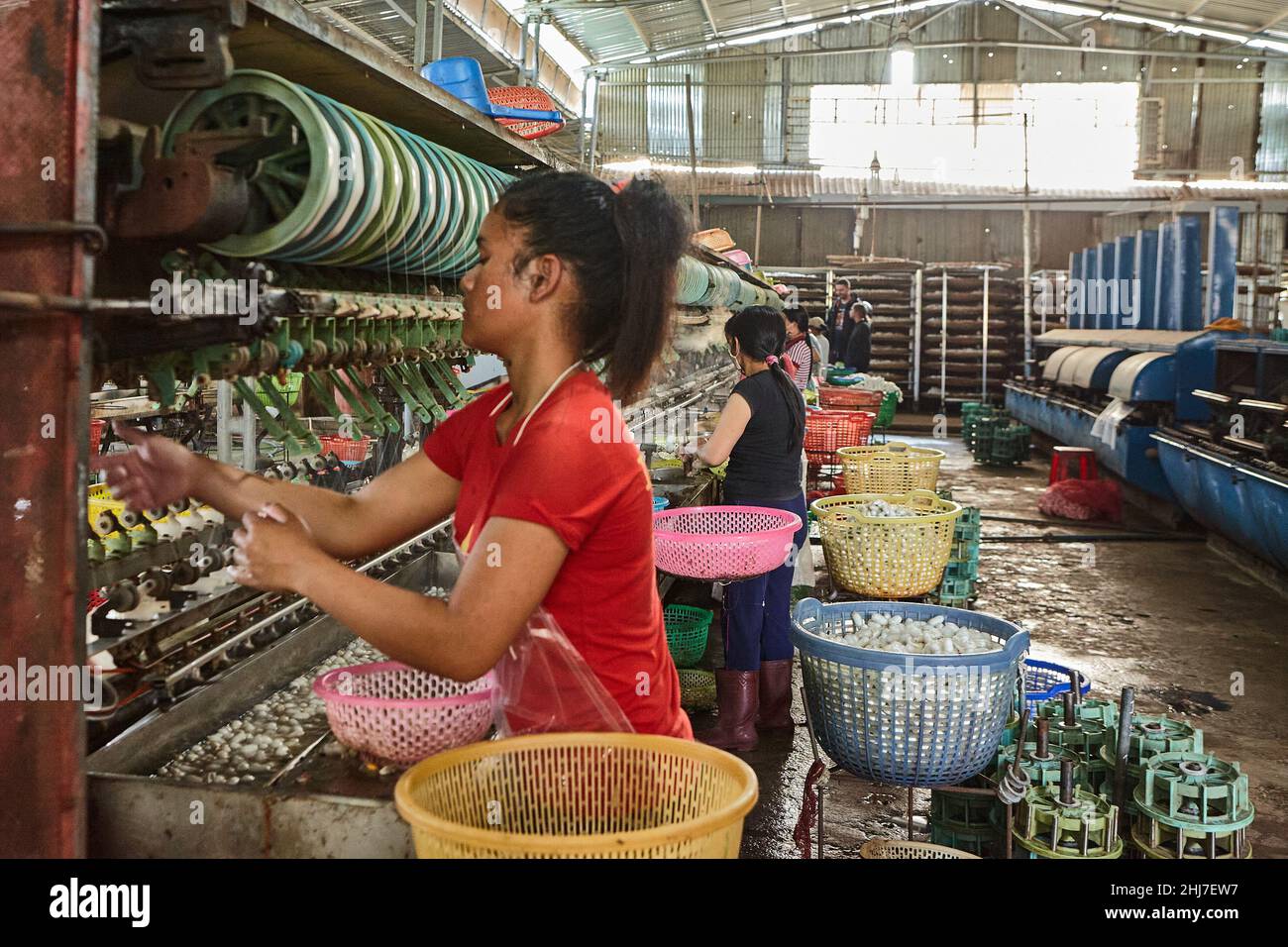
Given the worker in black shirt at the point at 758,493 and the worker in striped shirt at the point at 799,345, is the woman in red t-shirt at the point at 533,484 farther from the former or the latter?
the worker in striped shirt at the point at 799,345

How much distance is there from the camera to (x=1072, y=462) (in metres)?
10.5

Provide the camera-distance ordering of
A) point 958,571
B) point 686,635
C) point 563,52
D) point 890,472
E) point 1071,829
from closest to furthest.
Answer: point 1071,829, point 686,635, point 958,571, point 890,472, point 563,52

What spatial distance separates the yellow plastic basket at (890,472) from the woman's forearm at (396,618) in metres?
5.22

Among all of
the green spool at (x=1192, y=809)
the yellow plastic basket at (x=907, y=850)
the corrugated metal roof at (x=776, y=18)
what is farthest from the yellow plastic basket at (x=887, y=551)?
the corrugated metal roof at (x=776, y=18)

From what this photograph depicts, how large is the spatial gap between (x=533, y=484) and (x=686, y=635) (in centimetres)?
359

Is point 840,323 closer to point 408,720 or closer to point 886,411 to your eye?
point 886,411

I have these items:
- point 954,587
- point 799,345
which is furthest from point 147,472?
point 799,345

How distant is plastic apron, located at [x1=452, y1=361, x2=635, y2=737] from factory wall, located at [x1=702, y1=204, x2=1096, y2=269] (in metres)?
17.9

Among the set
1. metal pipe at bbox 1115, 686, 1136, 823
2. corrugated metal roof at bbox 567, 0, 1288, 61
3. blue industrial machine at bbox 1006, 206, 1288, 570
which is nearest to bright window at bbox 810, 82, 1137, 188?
corrugated metal roof at bbox 567, 0, 1288, 61

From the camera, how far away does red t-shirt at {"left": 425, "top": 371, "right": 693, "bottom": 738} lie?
1419 mm

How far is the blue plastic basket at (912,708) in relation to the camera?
9.05ft

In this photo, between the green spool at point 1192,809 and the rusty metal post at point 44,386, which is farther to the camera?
the green spool at point 1192,809

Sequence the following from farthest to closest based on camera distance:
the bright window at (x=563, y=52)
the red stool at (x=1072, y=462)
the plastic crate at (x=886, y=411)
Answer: the bright window at (x=563, y=52) < the plastic crate at (x=886, y=411) < the red stool at (x=1072, y=462)
